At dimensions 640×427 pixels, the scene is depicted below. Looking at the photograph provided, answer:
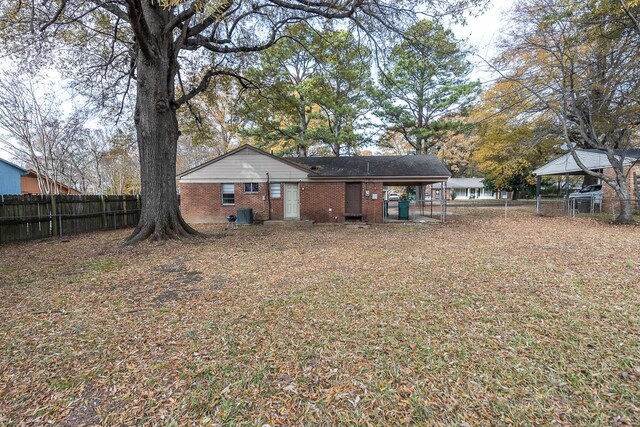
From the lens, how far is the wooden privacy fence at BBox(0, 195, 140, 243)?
8898mm

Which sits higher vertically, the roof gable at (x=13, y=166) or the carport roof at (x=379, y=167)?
the roof gable at (x=13, y=166)

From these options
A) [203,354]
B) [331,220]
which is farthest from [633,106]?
[203,354]

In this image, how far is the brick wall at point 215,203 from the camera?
15336 mm

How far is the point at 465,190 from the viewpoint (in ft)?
170

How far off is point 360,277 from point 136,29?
7607 mm

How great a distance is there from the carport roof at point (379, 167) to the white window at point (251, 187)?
2.64 metres

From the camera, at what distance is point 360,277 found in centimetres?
520

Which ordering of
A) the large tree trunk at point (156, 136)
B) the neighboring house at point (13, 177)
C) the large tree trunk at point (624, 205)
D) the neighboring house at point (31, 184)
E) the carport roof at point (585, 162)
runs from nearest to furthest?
the large tree trunk at point (156, 136) < the large tree trunk at point (624, 205) < the carport roof at point (585, 162) < the neighboring house at point (13, 177) < the neighboring house at point (31, 184)

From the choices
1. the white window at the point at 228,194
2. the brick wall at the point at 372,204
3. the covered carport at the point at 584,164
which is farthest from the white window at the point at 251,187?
the covered carport at the point at 584,164

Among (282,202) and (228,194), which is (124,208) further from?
(282,202)

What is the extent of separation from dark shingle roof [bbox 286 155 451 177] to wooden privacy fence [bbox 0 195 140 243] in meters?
9.10

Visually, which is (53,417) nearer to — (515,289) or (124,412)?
(124,412)

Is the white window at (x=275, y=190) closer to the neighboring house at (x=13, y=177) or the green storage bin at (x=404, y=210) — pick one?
the green storage bin at (x=404, y=210)

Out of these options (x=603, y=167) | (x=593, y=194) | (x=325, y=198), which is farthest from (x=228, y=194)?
(x=593, y=194)
